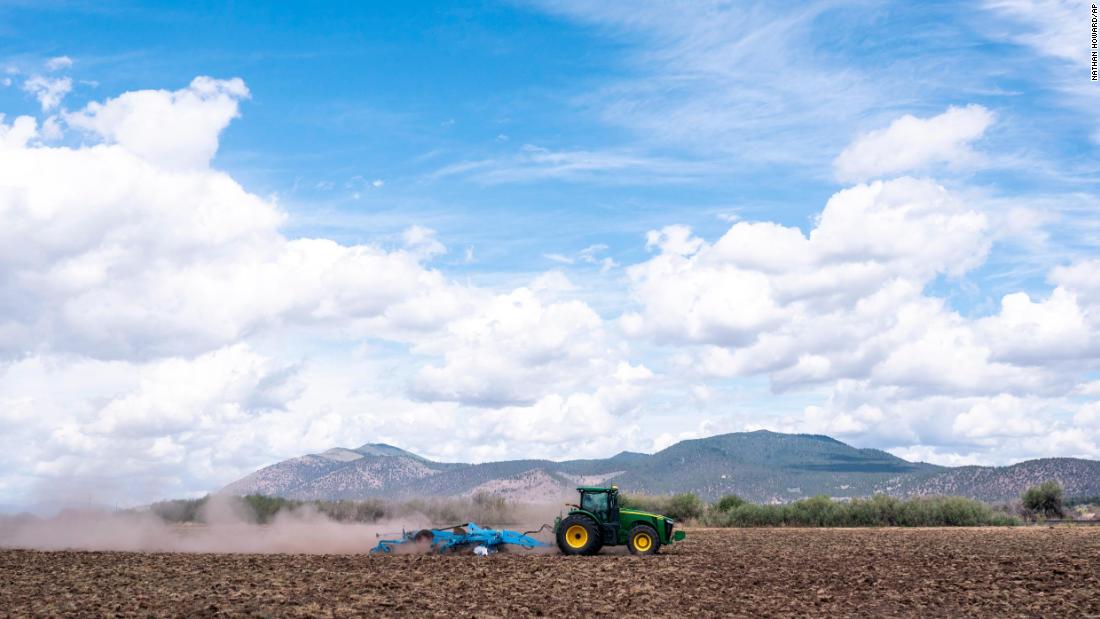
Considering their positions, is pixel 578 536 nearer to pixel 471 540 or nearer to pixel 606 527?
pixel 606 527

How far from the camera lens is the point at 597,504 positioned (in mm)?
39156

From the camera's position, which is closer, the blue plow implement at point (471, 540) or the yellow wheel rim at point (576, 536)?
the yellow wheel rim at point (576, 536)

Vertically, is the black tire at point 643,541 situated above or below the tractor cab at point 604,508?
below

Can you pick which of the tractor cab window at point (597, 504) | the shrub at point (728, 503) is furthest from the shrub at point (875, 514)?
the tractor cab window at point (597, 504)

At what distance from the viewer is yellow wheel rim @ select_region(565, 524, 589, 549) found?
38.5 meters

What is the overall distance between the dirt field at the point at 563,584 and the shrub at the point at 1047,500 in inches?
1955

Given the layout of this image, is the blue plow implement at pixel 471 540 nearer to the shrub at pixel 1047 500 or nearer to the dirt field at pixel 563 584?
the dirt field at pixel 563 584

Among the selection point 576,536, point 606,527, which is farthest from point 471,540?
point 606,527

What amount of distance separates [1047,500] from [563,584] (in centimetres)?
6968

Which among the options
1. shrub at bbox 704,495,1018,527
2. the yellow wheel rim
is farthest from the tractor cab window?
shrub at bbox 704,495,1018,527

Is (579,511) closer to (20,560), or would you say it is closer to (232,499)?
(20,560)

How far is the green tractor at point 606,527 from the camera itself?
3847 centimetres

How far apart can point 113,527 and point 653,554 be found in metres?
28.6

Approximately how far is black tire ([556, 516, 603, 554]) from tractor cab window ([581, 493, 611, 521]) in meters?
0.58
